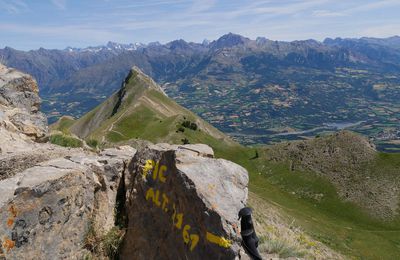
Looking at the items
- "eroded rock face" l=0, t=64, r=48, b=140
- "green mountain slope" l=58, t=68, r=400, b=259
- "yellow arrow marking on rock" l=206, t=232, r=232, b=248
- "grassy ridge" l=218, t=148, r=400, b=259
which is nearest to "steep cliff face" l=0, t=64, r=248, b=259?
"yellow arrow marking on rock" l=206, t=232, r=232, b=248

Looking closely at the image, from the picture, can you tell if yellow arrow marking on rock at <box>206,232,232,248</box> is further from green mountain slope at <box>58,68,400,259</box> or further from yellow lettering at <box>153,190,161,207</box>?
green mountain slope at <box>58,68,400,259</box>

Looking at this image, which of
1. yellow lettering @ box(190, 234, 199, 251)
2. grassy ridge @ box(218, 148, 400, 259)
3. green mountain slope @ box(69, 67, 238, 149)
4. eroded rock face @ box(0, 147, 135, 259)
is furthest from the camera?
green mountain slope @ box(69, 67, 238, 149)

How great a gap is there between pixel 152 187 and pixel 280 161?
7973 centimetres

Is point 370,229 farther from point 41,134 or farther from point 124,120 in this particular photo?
point 124,120

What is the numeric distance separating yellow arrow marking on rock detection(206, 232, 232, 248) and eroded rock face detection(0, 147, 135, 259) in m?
4.96

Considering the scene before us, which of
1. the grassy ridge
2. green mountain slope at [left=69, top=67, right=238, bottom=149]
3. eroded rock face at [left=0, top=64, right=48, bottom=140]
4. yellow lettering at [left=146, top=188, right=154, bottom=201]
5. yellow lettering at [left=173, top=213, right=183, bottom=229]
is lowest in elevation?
the grassy ridge

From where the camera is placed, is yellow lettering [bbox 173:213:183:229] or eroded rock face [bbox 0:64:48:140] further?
eroded rock face [bbox 0:64:48:140]

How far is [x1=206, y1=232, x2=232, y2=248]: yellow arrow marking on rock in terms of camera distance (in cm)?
1012

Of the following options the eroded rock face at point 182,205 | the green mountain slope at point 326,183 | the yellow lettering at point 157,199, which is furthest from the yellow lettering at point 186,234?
the green mountain slope at point 326,183

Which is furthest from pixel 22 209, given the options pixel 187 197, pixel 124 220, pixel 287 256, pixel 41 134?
pixel 41 134

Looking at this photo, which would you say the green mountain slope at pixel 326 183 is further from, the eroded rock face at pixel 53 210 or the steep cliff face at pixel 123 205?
the eroded rock face at pixel 53 210

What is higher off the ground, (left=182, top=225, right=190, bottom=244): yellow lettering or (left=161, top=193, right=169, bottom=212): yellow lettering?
(left=161, top=193, right=169, bottom=212): yellow lettering

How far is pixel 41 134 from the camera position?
930 inches

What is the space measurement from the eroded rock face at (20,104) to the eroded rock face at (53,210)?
9.61 meters
